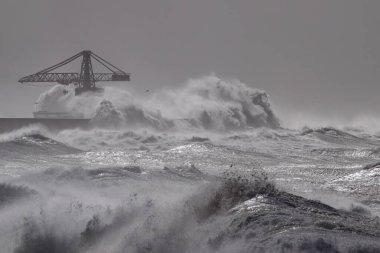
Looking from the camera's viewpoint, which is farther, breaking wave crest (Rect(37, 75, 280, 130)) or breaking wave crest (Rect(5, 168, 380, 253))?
breaking wave crest (Rect(37, 75, 280, 130))

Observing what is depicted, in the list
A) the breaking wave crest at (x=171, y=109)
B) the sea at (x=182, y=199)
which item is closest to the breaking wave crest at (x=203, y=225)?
the sea at (x=182, y=199)

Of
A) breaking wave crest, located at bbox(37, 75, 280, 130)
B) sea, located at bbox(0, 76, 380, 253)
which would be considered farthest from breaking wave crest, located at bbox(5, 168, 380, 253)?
breaking wave crest, located at bbox(37, 75, 280, 130)

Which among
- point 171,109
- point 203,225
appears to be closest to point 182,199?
point 203,225

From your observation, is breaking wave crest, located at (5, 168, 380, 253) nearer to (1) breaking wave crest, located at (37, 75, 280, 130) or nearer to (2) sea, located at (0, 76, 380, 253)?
(2) sea, located at (0, 76, 380, 253)

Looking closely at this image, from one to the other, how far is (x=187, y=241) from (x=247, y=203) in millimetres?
1459

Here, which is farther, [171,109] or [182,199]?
[171,109]

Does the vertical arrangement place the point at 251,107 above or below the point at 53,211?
above

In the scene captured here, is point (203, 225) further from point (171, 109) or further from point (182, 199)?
point (171, 109)

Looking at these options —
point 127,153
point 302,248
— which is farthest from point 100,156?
point 302,248

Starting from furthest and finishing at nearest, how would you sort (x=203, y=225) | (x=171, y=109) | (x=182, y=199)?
(x=171, y=109)
(x=182, y=199)
(x=203, y=225)

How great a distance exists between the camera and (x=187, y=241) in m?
10.6

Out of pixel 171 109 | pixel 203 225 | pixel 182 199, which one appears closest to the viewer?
pixel 203 225

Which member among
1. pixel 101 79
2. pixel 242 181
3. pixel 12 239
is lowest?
pixel 12 239

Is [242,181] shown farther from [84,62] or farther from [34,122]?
[84,62]
